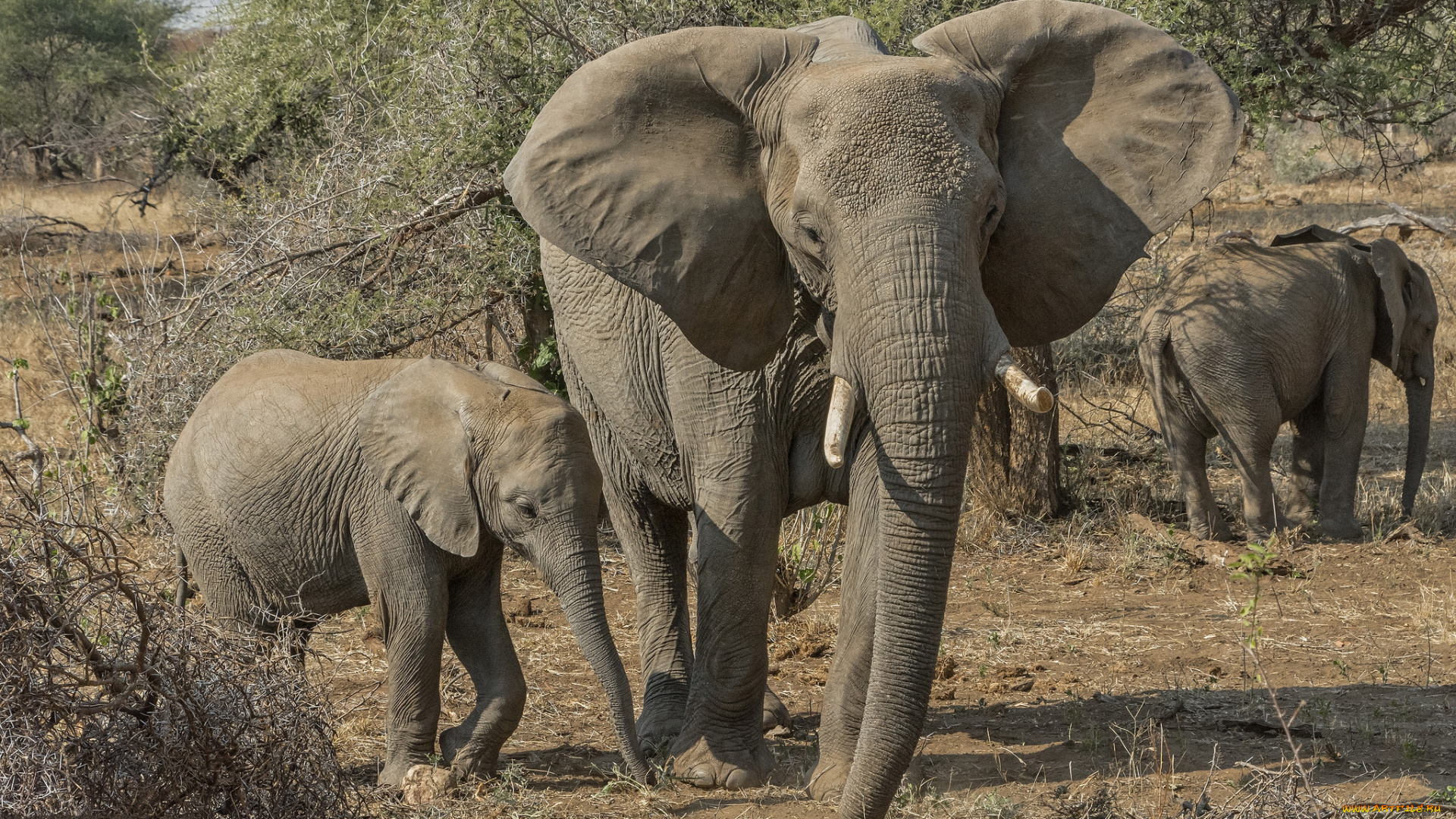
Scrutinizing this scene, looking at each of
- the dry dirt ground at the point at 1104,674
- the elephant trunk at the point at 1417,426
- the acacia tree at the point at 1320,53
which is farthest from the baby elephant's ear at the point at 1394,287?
the dry dirt ground at the point at 1104,674

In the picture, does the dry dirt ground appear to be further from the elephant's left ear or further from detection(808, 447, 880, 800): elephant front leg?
the elephant's left ear

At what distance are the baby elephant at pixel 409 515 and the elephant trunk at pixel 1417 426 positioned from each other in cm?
571

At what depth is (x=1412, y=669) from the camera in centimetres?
591

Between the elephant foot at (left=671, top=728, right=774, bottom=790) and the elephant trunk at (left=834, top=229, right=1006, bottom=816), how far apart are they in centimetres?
114

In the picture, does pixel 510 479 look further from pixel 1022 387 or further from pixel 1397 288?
pixel 1397 288

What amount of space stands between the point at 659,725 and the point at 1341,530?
16.4ft

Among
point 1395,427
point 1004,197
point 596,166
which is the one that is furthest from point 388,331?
A: point 1395,427

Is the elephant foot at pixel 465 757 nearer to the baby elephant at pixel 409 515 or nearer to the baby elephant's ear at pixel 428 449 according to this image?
the baby elephant at pixel 409 515

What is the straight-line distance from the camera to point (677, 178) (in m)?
3.87

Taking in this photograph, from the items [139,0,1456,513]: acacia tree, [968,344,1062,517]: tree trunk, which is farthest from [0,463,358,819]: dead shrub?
[968,344,1062,517]: tree trunk

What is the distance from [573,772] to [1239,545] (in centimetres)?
471

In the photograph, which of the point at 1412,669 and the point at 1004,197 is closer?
the point at 1004,197

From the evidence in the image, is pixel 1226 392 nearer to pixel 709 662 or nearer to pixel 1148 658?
pixel 1148 658

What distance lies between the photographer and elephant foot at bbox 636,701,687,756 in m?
5.09
